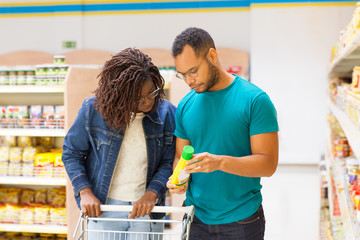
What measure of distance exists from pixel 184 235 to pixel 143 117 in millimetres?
659

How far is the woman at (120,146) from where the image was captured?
83.5 inches

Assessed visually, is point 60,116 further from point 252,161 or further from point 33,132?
point 252,161

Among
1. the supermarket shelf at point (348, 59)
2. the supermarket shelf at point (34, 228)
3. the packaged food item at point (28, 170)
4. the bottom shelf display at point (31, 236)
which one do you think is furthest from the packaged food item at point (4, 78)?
the supermarket shelf at point (348, 59)

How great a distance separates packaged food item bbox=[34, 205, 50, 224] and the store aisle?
2220 millimetres

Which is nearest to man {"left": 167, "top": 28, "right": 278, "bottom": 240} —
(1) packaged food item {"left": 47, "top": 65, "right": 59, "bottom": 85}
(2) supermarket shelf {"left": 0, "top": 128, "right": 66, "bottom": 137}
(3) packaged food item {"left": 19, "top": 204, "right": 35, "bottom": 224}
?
(2) supermarket shelf {"left": 0, "top": 128, "right": 66, "bottom": 137}

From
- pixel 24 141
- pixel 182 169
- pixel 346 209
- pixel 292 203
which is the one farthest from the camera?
pixel 292 203

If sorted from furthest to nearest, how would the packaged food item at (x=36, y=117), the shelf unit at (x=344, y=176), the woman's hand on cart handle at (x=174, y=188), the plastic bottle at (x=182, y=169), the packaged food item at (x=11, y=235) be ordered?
the packaged food item at (x=11, y=235) < the packaged food item at (x=36, y=117) < the shelf unit at (x=344, y=176) < the woman's hand on cart handle at (x=174, y=188) < the plastic bottle at (x=182, y=169)

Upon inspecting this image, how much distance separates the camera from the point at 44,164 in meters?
3.92

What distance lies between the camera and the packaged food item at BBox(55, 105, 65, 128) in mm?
3881

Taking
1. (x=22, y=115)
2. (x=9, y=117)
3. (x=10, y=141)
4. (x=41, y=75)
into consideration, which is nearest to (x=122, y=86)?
(x=41, y=75)

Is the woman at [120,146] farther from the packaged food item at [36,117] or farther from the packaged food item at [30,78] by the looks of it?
the packaged food item at [30,78]

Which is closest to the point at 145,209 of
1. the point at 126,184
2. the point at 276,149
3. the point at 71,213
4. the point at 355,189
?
the point at 126,184

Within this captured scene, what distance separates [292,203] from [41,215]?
131 inches

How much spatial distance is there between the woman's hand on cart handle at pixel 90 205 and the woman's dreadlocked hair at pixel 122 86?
35 cm
